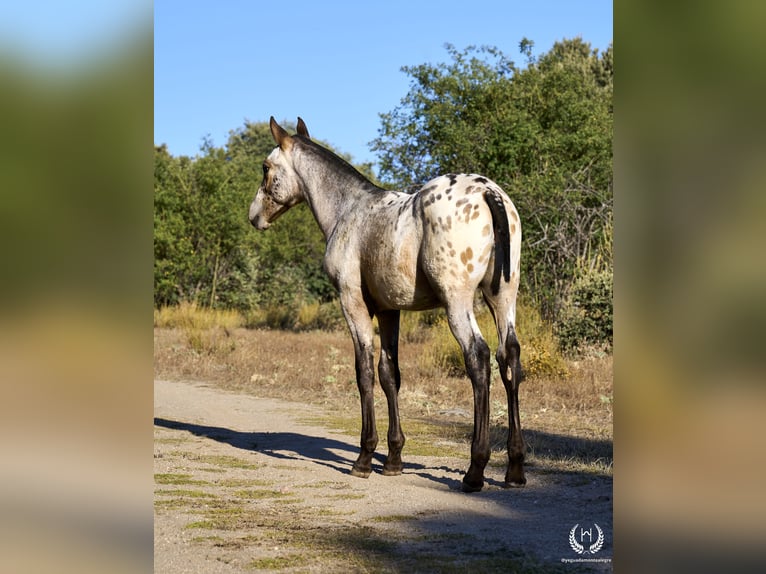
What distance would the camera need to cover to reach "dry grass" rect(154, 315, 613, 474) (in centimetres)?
823

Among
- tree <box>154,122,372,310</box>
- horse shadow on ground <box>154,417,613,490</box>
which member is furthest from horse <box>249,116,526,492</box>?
tree <box>154,122,372,310</box>

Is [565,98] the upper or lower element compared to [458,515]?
upper

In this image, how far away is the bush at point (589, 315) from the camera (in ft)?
43.7

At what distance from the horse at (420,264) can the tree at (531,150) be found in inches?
304

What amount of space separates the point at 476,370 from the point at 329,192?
226 cm

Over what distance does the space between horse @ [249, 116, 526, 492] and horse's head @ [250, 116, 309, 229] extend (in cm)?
3

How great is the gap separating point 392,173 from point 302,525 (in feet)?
47.8

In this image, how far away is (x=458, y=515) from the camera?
17.7ft

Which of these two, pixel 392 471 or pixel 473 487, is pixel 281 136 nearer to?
pixel 392 471

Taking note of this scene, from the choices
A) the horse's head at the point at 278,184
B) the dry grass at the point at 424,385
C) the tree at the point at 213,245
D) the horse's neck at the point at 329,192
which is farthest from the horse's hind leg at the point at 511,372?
the tree at the point at 213,245

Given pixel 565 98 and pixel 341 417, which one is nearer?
pixel 341 417
